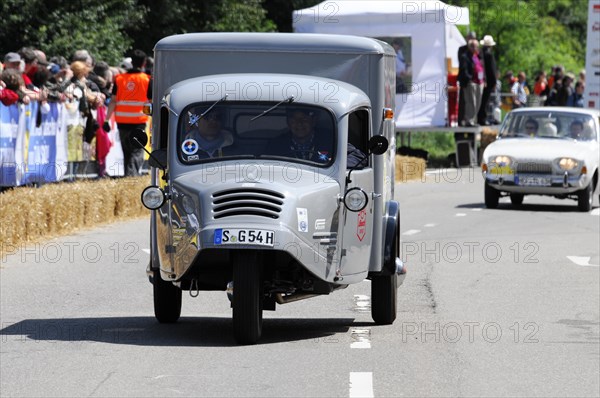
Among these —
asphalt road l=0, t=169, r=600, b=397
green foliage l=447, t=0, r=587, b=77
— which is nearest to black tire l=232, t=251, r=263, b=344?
asphalt road l=0, t=169, r=600, b=397

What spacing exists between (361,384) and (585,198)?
53.0ft

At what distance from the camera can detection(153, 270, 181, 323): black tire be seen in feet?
39.2

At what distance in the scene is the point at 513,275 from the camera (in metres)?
16.0

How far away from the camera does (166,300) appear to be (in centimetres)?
1197

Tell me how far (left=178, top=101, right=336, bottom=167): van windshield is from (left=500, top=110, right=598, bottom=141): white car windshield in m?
14.5

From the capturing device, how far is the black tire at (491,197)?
2495cm

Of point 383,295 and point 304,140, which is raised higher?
point 304,140

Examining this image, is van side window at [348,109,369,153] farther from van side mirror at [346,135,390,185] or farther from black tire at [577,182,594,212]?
black tire at [577,182,594,212]

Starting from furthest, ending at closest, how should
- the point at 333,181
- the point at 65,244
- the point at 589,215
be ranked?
the point at 589,215, the point at 65,244, the point at 333,181

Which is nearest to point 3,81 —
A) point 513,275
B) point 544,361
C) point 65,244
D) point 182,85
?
point 65,244

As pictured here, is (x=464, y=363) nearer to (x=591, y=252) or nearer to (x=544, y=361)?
(x=544, y=361)

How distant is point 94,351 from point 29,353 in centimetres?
44

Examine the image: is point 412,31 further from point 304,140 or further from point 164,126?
point 304,140

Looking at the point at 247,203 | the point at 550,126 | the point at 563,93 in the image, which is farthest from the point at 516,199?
the point at 563,93
